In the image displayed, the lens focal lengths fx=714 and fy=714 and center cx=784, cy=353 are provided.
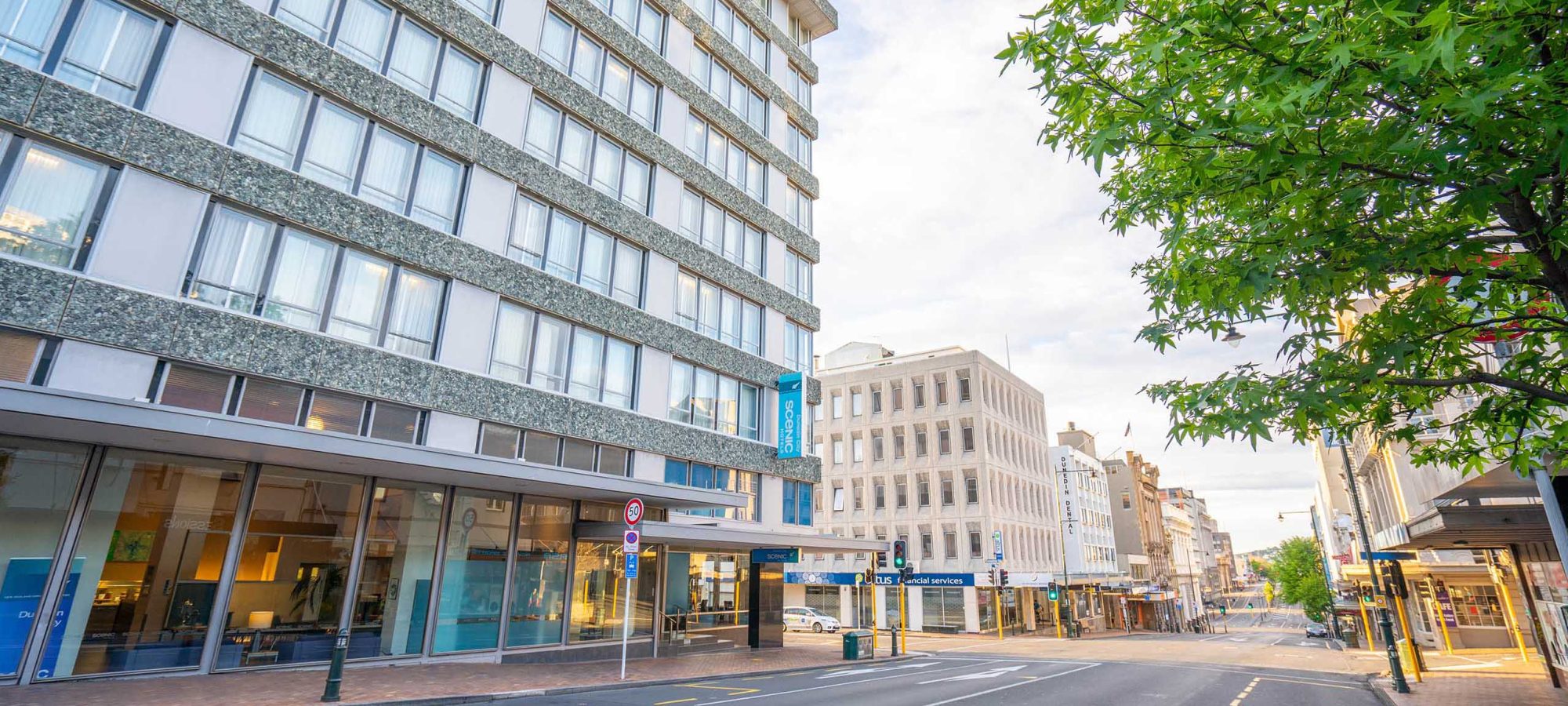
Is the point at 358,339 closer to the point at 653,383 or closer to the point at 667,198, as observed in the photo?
the point at 653,383

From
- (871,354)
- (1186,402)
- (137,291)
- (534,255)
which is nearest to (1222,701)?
(1186,402)

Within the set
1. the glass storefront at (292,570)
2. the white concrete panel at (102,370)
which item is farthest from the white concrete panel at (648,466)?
the white concrete panel at (102,370)

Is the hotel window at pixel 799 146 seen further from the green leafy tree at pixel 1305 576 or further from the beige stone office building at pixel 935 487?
the green leafy tree at pixel 1305 576

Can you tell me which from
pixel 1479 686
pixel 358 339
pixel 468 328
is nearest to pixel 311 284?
pixel 358 339

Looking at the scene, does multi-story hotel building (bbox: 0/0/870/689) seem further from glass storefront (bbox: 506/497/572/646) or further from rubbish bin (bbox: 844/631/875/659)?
rubbish bin (bbox: 844/631/875/659)

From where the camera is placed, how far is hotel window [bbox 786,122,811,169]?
107 feet

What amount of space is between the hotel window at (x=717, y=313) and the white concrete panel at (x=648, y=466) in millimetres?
4681

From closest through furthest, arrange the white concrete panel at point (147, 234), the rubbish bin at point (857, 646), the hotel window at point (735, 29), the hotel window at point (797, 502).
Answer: the white concrete panel at point (147, 234)
the rubbish bin at point (857, 646)
the hotel window at point (797, 502)
the hotel window at point (735, 29)

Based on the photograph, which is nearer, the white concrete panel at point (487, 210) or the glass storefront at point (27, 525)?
the glass storefront at point (27, 525)

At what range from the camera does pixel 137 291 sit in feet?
40.9

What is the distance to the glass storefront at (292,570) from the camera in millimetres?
13695

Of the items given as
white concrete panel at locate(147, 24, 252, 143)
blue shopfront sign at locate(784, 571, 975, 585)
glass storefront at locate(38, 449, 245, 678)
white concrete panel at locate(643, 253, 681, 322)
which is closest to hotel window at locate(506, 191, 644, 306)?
white concrete panel at locate(643, 253, 681, 322)

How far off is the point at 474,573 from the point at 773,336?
14410mm

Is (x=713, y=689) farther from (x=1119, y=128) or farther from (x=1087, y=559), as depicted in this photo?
(x=1087, y=559)
